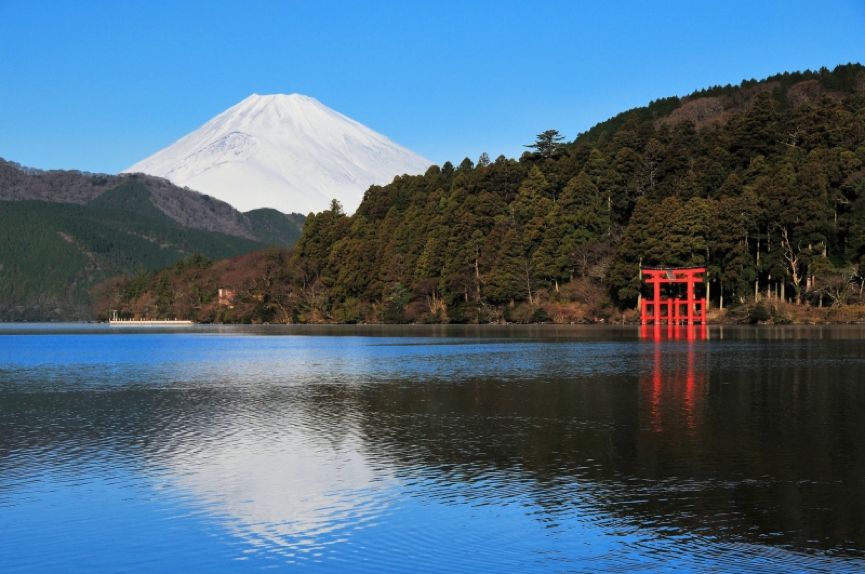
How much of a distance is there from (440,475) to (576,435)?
4.44m

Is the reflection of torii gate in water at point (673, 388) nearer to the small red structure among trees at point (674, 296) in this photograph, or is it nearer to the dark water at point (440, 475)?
the dark water at point (440, 475)

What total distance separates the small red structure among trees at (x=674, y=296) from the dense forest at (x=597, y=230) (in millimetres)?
1700

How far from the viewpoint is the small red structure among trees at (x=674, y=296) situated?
242 ft

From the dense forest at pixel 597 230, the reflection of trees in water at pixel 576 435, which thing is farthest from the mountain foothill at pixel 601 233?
the reflection of trees in water at pixel 576 435

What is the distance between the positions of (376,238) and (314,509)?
101 metres

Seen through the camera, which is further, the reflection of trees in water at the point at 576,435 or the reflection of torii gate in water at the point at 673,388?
the reflection of torii gate in water at the point at 673,388

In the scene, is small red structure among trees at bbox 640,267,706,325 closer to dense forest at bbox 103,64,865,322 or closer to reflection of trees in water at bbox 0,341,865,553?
dense forest at bbox 103,64,865,322

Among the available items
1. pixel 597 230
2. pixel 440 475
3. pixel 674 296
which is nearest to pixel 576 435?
pixel 440 475

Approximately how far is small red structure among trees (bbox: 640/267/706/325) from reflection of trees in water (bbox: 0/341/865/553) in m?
45.2

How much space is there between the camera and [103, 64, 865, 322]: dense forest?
7312 centimetres

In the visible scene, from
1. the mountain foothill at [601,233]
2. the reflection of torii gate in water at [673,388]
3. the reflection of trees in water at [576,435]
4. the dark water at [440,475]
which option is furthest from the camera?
the mountain foothill at [601,233]

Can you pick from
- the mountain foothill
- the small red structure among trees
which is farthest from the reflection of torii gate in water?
the mountain foothill

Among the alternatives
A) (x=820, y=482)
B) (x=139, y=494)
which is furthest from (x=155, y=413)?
(x=820, y=482)

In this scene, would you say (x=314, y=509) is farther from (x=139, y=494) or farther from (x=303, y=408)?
(x=303, y=408)
